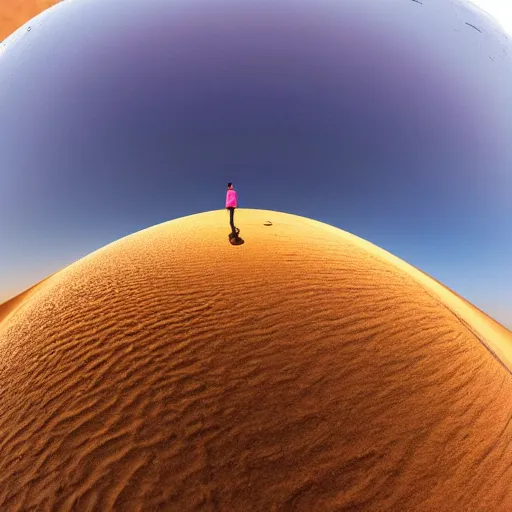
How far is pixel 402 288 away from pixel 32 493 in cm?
743

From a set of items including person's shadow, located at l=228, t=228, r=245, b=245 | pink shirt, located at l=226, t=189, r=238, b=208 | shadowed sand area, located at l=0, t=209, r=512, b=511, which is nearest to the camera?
shadowed sand area, located at l=0, t=209, r=512, b=511

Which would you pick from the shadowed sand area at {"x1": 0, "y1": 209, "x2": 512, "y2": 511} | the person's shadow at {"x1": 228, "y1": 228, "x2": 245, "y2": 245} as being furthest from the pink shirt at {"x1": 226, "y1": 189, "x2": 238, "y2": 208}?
the shadowed sand area at {"x1": 0, "y1": 209, "x2": 512, "y2": 511}

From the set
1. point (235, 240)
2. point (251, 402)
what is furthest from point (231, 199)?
point (251, 402)

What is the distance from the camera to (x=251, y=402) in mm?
3625

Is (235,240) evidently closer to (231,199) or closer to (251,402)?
(231,199)

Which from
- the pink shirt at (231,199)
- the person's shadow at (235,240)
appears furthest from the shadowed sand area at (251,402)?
the pink shirt at (231,199)

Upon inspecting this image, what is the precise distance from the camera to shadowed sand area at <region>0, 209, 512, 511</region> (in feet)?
9.84

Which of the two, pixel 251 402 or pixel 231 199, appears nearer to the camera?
pixel 251 402

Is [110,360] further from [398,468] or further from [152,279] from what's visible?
[398,468]

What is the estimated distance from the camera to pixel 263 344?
4516mm

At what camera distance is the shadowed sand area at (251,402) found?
3000 mm

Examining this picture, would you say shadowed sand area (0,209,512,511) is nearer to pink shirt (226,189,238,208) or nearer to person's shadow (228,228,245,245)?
person's shadow (228,228,245,245)

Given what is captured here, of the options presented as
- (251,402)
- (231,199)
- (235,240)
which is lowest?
(251,402)

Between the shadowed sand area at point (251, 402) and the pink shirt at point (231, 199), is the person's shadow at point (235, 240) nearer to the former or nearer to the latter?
the pink shirt at point (231, 199)
